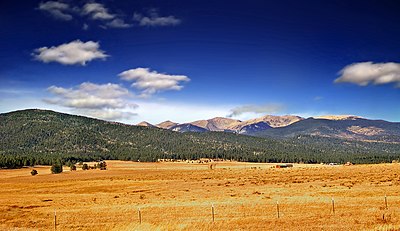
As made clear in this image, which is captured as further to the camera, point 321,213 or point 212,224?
point 321,213

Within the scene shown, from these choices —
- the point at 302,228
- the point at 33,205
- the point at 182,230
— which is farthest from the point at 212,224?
the point at 33,205

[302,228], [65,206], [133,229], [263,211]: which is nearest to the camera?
[302,228]

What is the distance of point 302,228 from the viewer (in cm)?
2992

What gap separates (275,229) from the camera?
30156 mm

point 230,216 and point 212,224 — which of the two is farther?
point 230,216

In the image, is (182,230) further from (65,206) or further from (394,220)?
(65,206)

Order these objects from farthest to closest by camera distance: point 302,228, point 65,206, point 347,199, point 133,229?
point 65,206 < point 347,199 < point 133,229 < point 302,228

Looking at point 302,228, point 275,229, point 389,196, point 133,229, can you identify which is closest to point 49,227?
point 133,229

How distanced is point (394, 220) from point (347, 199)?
15.5 metres

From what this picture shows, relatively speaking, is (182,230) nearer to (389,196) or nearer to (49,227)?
(49,227)

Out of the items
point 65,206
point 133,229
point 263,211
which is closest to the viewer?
point 133,229

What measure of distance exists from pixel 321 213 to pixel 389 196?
643 inches

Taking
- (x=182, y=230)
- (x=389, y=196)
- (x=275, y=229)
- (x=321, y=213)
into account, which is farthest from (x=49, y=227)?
(x=389, y=196)

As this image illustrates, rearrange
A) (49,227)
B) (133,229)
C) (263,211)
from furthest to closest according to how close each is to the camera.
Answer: (263,211)
(49,227)
(133,229)
